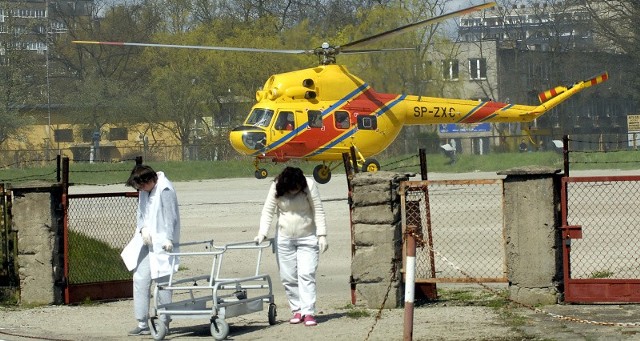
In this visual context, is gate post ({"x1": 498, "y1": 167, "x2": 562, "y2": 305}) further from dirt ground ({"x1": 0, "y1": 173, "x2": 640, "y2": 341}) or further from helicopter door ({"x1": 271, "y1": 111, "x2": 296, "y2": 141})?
helicopter door ({"x1": 271, "y1": 111, "x2": 296, "y2": 141})

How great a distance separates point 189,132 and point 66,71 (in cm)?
1709

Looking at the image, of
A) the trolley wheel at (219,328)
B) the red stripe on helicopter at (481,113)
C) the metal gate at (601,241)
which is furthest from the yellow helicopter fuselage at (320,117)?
the trolley wheel at (219,328)

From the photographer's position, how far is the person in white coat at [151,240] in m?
13.1

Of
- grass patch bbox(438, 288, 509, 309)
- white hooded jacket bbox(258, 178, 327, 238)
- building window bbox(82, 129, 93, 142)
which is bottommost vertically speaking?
grass patch bbox(438, 288, 509, 309)

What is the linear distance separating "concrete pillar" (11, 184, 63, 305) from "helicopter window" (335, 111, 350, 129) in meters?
20.3

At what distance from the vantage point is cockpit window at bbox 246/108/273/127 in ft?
114

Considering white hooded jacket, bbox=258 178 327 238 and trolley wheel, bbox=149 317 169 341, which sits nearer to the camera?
trolley wheel, bbox=149 317 169 341

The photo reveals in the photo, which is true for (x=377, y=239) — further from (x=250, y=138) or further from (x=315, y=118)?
(x=315, y=118)

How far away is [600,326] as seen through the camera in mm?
12211

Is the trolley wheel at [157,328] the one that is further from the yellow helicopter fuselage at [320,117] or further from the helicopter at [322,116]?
the yellow helicopter fuselage at [320,117]

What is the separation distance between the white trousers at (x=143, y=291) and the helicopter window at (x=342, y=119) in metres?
22.5

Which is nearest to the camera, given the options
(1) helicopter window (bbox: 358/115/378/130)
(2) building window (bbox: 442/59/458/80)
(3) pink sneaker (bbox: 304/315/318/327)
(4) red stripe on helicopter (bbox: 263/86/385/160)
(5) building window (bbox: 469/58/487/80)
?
(3) pink sneaker (bbox: 304/315/318/327)

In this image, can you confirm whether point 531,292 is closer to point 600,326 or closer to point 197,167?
point 600,326

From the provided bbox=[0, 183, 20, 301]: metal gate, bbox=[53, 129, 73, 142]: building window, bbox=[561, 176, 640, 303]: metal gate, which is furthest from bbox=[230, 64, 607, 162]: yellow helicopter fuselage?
bbox=[53, 129, 73, 142]: building window
